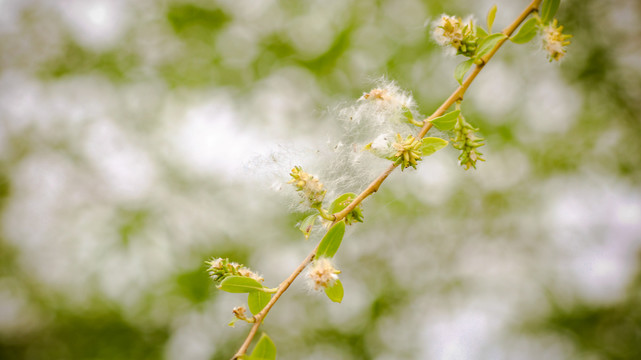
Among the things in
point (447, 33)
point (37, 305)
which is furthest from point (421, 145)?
point (37, 305)

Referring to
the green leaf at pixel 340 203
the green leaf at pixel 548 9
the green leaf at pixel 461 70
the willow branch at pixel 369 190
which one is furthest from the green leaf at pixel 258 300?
the green leaf at pixel 548 9

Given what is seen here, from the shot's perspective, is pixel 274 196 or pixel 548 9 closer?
pixel 548 9

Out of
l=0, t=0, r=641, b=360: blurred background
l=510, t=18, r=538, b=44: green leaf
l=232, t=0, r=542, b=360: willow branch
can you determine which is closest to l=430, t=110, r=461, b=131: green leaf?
l=232, t=0, r=542, b=360: willow branch

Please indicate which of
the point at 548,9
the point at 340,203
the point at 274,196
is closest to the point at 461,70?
the point at 548,9

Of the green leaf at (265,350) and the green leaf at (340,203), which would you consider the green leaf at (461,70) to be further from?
the green leaf at (265,350)

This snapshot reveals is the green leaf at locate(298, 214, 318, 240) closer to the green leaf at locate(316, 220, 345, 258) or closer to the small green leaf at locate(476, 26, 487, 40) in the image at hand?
the green leaf at locate(316, 220, 345, 258)

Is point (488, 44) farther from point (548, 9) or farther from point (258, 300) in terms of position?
point (258, 300)

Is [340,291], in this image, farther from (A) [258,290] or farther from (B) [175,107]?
(B) [175,107]
